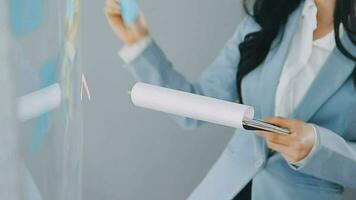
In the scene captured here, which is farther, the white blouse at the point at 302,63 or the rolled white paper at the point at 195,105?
the white blouse at the point at 302,63

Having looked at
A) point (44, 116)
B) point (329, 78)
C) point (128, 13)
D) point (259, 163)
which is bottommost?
→ point (259, 163)

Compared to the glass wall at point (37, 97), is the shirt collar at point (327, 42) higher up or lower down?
lower down

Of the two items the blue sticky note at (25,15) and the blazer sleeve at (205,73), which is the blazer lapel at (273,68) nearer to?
the blazer sleeve at (205,73)

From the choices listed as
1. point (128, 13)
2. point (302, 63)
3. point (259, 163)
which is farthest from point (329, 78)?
point (128, 13)

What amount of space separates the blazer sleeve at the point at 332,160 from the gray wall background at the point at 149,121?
0.63ft

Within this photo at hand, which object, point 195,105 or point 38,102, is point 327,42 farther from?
point 38,102

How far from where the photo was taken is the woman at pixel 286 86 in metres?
0.72

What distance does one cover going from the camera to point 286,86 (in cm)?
76

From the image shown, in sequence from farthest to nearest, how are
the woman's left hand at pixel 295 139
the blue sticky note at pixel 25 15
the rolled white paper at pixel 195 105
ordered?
the woman's left hand at pixel 295 139, the rolled white paper at pixel 195 105, the blue sticky note at pixel 25 15

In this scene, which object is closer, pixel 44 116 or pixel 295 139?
pixel 44 116

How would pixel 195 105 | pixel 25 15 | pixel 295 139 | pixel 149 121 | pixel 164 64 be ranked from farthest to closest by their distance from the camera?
pixel 149 121 < pixel 164 64 < pixel 295 139 < pixel 195 105 < pixel 25 15

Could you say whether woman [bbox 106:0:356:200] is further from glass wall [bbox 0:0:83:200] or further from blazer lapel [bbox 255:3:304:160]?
glass wall [bbox 0:0:83:200]

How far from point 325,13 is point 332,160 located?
0.64 feet

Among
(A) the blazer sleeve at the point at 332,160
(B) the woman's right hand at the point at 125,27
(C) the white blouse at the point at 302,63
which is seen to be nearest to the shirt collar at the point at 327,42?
(C) the white blouse at the point at 302,63
